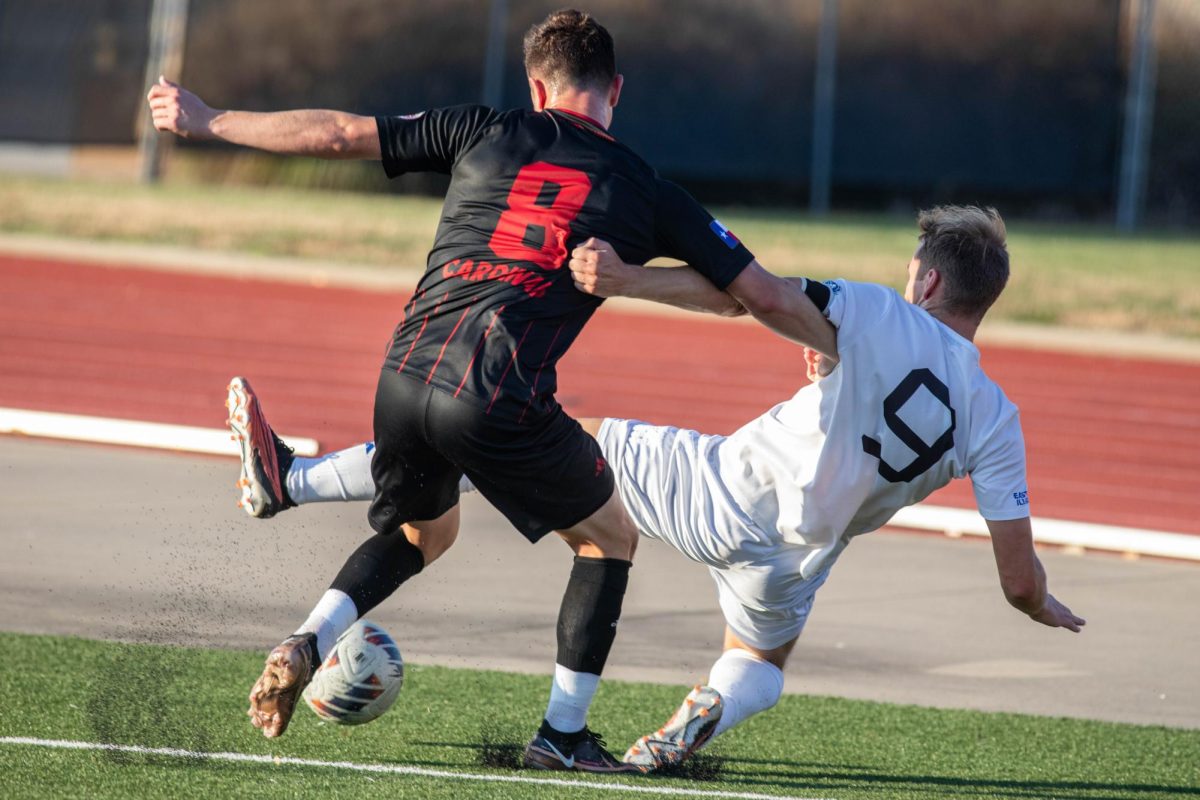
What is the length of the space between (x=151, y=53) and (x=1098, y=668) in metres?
18.7

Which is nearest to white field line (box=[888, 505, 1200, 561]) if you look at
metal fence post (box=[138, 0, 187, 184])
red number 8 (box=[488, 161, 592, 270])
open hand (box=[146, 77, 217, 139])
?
red number 8 (box=[488, 161, 592, 270])

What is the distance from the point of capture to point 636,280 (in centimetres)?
355

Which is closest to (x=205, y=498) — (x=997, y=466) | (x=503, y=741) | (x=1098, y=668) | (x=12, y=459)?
(x=12, y=459)

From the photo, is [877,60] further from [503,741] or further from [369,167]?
[503,741]

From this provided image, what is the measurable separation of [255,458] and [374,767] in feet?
3.28

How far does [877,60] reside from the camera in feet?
78.9

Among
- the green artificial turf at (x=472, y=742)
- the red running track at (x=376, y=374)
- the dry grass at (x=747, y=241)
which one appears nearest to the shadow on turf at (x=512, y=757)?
the green artificial turf at (x=472, y=742)

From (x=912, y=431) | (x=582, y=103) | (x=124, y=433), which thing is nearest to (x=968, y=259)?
(x=912, y=431)

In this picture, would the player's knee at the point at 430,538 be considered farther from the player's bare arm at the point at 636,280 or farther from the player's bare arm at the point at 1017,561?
the player's bare arm at the point at 1017,561

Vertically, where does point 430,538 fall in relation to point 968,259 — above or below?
below

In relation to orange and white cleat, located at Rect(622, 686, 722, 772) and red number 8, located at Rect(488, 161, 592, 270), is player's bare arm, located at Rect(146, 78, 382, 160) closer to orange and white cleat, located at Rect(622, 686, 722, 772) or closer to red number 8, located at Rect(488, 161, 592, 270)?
red number 8, located at Rect(488, 161, 592, 270)

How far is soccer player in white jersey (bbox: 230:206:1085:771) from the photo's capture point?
12.4ft

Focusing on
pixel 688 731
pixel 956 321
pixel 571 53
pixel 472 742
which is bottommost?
pixel 472 742

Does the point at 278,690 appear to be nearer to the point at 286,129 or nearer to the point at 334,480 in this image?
the point at 334,480
